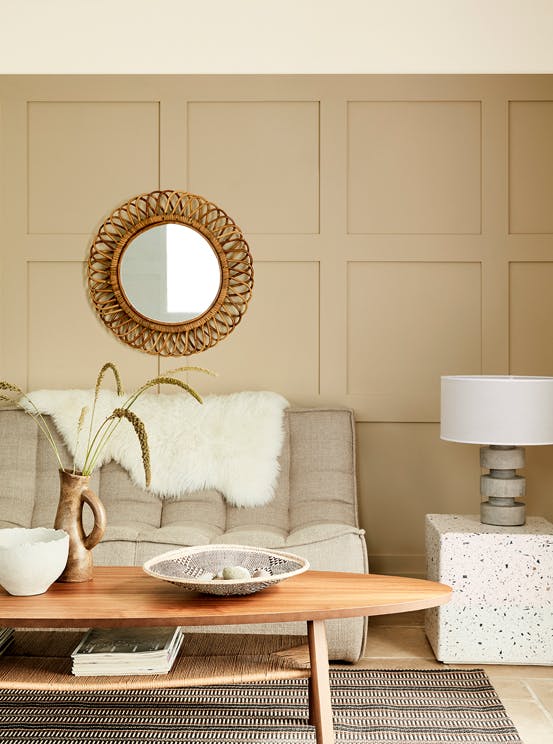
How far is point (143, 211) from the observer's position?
3582mm

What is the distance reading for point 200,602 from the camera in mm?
1937

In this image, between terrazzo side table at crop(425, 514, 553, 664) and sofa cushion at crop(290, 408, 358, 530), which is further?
sofa cushion at crop(290, 408, 358, 530)

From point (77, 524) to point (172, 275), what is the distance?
1.67 m

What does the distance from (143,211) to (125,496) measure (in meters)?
1.28

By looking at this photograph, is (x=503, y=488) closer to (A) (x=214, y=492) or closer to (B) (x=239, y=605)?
(A) (x=214, y=492)

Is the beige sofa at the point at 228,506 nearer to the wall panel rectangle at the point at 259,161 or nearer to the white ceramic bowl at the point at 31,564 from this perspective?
the white ceramic bowl at the point at 31,564

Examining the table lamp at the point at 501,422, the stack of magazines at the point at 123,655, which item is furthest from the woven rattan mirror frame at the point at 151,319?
the stack of magazines at the point at 123,655

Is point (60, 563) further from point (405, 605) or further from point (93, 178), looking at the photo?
point (93, 178)

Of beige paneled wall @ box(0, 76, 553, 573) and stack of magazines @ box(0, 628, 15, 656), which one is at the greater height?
beige paneled wall @ box(0, 76, 553, 573)

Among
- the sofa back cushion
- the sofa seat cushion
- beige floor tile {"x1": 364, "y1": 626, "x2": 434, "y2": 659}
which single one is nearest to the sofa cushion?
the sofa back cushion

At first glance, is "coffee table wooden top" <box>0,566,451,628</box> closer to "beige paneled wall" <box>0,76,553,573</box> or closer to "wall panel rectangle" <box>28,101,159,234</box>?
"beige paneled wall" <box>0,76,553,573</box>

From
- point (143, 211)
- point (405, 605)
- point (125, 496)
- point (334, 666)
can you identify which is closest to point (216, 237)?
point (143, 211)
